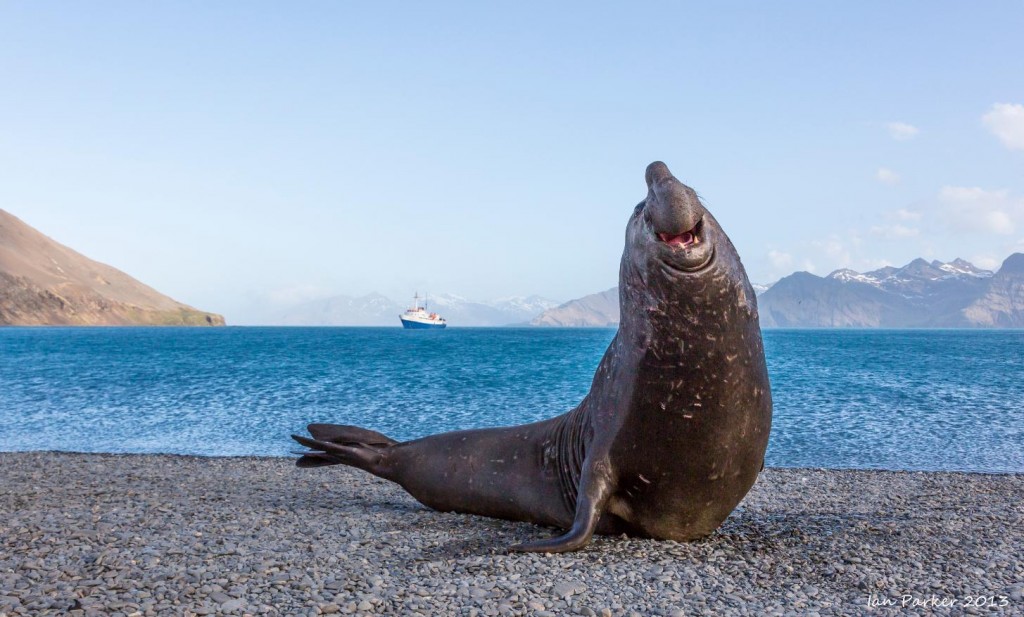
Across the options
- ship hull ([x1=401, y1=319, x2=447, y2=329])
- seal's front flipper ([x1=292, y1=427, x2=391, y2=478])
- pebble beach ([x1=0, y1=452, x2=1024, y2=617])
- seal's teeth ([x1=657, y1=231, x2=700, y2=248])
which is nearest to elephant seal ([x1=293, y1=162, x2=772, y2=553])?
seal's teeth ([x1=657, y1=231, x2=700, y2=248])

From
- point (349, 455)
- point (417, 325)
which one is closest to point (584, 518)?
point (349, 455)

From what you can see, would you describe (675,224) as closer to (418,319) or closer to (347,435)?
(347,435)

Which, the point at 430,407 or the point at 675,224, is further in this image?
the point at 430,407

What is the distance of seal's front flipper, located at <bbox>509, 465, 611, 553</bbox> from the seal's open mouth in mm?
1868

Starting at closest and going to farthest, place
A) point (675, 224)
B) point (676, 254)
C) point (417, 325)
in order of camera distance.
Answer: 1. point (675, 224)
2. point (676, 254)
3. point (417, 325)

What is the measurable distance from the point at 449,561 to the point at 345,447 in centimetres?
283

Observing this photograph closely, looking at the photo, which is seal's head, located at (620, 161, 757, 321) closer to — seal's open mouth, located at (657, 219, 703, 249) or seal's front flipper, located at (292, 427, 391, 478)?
seal's open mouth, located at (657, 219, 703, 249)

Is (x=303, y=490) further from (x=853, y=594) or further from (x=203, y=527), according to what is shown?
(x=853, y=594)

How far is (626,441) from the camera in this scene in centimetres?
634

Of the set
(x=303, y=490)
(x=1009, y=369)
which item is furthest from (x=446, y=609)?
(x=1009, y=369)

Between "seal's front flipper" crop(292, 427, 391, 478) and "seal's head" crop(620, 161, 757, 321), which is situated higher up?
"seal's head" crop(620, 161, 757, 321)

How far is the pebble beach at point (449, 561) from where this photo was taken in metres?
5.20

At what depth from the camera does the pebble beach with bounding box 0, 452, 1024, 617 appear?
5195 millimetres

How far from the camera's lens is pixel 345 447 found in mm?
8672
